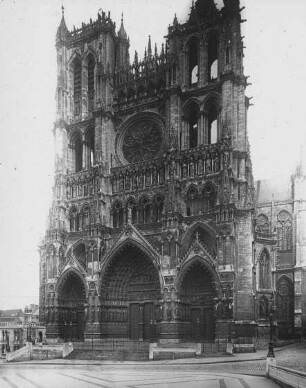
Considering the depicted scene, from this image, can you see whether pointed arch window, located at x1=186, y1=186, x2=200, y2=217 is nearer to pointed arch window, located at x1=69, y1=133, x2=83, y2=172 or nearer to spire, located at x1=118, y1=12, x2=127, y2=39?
pointed arch window, located at x1=69, y1=133, x2=83, y2=172

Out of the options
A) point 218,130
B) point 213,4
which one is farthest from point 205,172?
point 213,4

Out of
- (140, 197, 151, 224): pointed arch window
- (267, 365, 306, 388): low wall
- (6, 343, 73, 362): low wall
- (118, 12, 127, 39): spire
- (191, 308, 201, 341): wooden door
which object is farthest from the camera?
(118, 12, 127, 39): spire

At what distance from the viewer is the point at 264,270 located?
43625mm

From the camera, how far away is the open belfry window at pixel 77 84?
46.8m

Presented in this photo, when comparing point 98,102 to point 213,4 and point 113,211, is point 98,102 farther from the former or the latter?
point 213,4

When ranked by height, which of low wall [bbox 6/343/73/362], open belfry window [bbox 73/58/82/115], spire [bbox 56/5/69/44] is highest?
spire [bbox 56/5/69/44]

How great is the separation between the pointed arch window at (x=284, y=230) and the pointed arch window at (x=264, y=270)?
40.5 feet

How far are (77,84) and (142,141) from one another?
30.5ft

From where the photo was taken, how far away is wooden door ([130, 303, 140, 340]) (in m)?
40.2

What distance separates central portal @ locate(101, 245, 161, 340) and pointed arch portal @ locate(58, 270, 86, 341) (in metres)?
2.54

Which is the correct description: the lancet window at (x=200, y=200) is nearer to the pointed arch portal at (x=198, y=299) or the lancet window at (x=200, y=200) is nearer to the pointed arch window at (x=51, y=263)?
the pointed arch portal at (x=198, y=299)

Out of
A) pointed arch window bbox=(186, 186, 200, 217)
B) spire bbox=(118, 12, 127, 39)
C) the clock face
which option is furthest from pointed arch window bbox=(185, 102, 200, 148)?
spire bbox=(118, 12, 127, 39)

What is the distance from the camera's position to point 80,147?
46.6m

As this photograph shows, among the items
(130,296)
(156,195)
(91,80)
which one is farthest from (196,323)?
(91,80)
